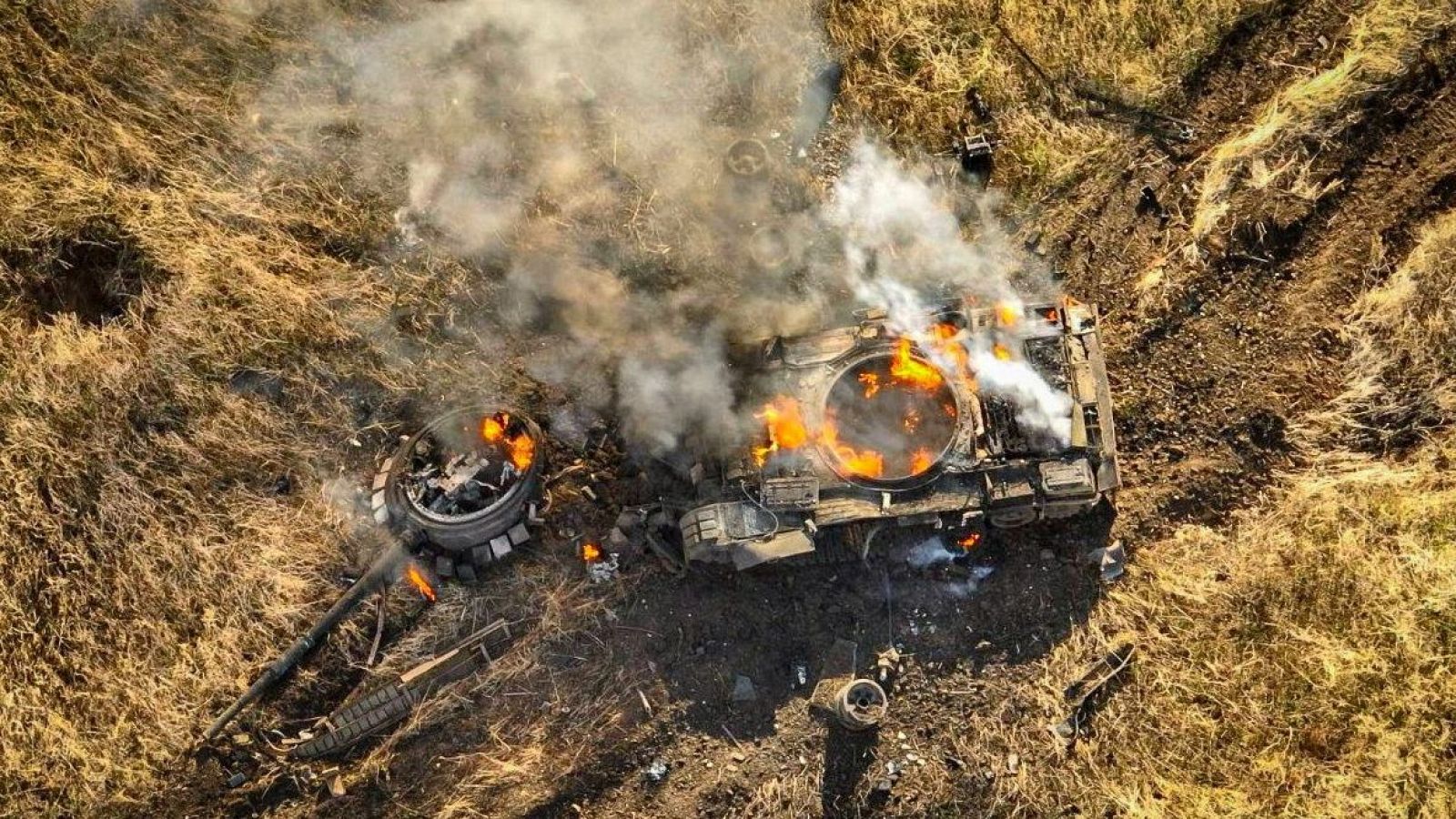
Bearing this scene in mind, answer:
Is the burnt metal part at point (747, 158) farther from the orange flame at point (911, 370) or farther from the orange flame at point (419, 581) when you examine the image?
the orange flame at point (419, 581)

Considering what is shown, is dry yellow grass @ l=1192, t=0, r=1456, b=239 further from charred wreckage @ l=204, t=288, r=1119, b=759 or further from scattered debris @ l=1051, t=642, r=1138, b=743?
scattered debris @ l=1051, t=642, r=1138, b=743

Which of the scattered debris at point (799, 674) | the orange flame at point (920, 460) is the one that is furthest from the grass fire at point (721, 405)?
the orange flame at point (920, 460)

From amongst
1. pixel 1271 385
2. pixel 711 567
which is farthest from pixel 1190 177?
pixel 711 567

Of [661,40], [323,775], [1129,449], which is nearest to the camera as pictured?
[323,775]

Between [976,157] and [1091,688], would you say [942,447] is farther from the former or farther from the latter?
[976,157]

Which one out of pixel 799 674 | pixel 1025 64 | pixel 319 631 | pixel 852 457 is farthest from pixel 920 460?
pixel 319 631

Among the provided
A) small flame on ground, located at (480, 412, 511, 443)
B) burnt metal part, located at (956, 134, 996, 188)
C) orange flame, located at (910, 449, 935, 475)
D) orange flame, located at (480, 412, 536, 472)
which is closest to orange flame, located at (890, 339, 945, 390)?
orange flame, located at (910, 449, 935, 475)

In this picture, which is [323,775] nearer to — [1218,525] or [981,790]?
[981,790]
